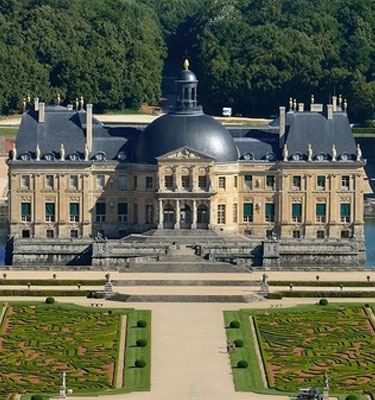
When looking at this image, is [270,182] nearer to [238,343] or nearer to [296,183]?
[296,183]

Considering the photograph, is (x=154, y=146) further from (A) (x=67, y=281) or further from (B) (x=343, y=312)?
(B) (x=343, y=312)

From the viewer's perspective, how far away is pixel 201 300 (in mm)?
99375

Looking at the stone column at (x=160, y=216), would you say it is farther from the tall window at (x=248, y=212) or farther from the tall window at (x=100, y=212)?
the tall window at (x=248, y=212)

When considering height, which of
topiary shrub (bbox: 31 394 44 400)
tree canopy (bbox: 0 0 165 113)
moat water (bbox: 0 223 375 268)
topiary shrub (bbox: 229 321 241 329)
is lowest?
topiary shrub (bbox: 31 394 44 400)

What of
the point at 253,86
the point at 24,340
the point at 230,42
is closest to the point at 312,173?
the point at 24,340

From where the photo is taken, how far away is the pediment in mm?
113000

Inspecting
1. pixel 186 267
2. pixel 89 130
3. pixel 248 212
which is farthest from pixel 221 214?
pixel 186 267

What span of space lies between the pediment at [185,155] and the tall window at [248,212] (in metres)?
3.28

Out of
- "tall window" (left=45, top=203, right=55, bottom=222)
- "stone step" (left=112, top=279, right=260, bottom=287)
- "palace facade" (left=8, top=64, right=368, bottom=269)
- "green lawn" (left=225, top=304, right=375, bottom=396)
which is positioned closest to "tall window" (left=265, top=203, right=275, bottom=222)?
"palace facade" (left=8, top=64, right=368, bottom=269)

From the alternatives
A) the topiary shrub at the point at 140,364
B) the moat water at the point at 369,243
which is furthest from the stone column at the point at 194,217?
the topiary shrub at the point at 140,364

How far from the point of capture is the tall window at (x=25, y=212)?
114938 mm

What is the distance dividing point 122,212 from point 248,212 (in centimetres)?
525

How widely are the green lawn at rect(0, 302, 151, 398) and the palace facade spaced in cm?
1663

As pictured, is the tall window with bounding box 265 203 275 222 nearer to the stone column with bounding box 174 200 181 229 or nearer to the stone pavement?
the stone column with bounding box 174 200 181 229
